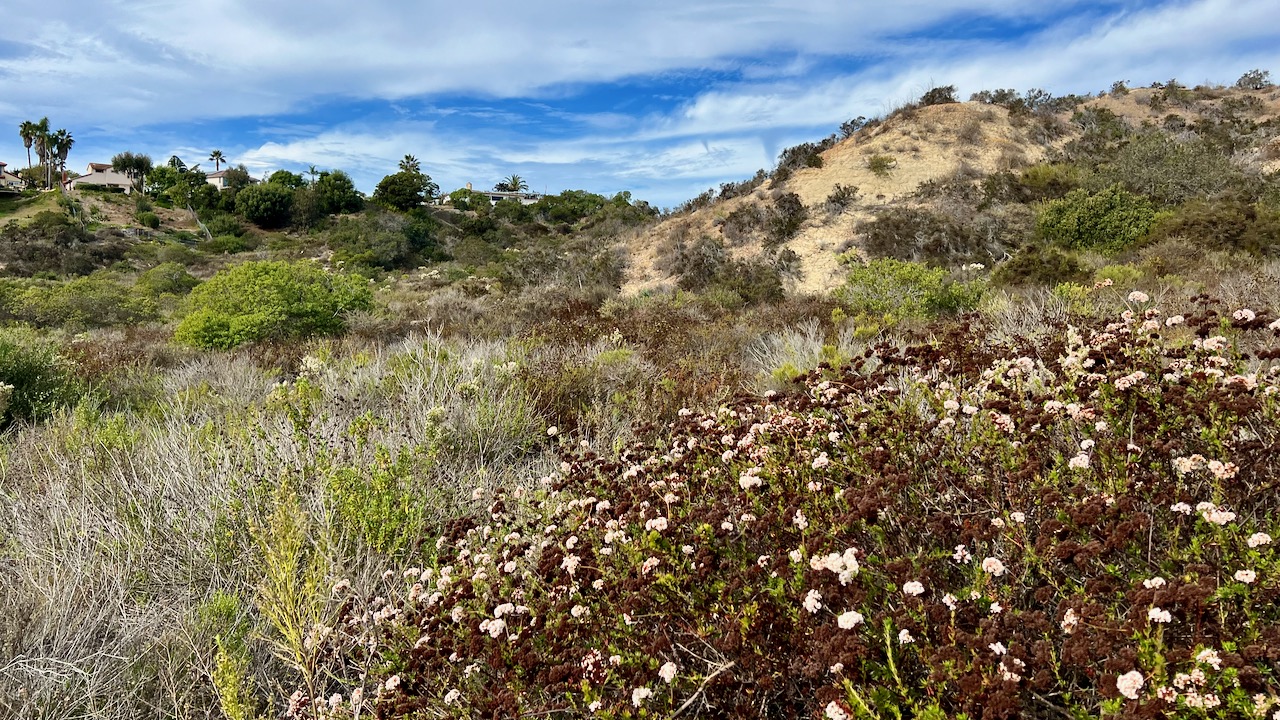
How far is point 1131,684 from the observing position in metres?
1.11

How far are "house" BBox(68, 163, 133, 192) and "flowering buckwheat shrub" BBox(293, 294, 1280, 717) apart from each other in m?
80.0

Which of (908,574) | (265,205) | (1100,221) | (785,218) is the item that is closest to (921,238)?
→ (1100,221)

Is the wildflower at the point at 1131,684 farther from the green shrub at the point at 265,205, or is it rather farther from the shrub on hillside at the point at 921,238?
the green shrub at the point at 265,205

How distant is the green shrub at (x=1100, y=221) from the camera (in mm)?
14273

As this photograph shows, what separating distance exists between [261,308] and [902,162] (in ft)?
71.6

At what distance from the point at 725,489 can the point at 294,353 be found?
774 centimetres

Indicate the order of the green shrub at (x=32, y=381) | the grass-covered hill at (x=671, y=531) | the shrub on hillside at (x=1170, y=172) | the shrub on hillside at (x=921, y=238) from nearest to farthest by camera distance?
the grass-covered hill at (x=671, y=531), the green shrub at (x=32, y=381), the shrub on hillside at (x=1170, y=172), the shrub on hillside at (x=921, y=238)

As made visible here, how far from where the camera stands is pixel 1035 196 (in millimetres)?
20422

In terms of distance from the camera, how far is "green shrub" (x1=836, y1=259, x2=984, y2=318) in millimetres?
9383

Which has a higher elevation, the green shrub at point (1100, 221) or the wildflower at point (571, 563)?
the green shrub at point (1100, 221)

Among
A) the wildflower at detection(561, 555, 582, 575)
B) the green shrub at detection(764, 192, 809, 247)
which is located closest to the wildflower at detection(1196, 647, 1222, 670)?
the wildflower at detection(561, 555, 582, 575)

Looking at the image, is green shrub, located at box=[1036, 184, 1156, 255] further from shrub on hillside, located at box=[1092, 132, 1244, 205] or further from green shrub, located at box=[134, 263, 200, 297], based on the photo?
green shrub, located at box=[134, 263, 200, 297]

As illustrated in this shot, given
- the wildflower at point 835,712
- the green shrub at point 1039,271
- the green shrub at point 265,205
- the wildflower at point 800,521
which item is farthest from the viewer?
the green shrub at point 265,205

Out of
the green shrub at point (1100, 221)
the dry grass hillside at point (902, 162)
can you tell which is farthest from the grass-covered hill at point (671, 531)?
the dry grass hillside at point (902, 162)
